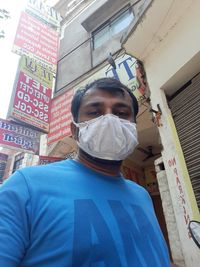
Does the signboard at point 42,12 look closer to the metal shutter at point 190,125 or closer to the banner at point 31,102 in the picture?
the banner at point 31,102

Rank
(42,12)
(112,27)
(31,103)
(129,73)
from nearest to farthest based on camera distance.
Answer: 1. (129,73)
2. (31,103)
3. (112,27)
4. (42,12)

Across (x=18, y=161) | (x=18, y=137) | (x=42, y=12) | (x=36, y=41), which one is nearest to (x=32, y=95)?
(x=18, y=137)

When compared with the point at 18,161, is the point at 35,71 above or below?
above

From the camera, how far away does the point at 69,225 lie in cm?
94

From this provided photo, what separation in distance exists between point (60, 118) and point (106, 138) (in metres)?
5.89

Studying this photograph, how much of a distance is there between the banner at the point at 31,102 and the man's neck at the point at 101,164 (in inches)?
211

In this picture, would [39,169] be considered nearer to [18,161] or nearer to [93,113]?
[93,113]

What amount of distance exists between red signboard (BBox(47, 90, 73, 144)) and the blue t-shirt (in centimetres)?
545

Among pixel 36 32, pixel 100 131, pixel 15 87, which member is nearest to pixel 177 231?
pixel 100 131

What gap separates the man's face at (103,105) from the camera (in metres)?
1.48

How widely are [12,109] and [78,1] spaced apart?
22.2ft

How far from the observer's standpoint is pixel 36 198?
38.4 inches

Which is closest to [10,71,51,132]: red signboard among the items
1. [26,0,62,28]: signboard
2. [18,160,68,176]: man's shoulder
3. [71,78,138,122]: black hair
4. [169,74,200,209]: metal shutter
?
[26,0,62,28]: signboard

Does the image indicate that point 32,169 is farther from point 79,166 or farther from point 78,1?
point 78,1
